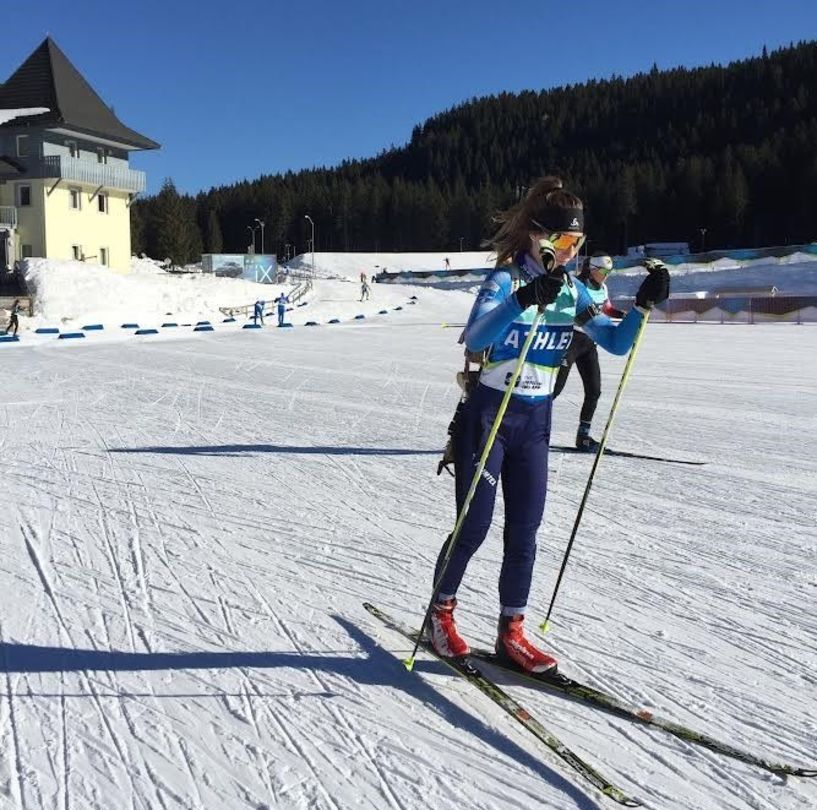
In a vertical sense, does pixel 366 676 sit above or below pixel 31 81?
below

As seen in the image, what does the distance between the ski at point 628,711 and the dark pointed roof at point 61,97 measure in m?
39.2

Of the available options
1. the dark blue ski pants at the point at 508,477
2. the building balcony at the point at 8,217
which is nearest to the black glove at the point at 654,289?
the dark blue ski pants at the point at 508,477

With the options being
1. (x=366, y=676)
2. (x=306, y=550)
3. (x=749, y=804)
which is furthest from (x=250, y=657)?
(x=749, y=804)

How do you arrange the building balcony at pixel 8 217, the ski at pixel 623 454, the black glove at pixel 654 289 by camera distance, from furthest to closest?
the building balcony at pixel 8 217, the ski at pixel 623 454, the black glove at pixel 654 289

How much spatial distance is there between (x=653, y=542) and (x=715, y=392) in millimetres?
7085

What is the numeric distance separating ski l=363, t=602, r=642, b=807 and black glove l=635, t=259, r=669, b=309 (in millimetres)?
1546

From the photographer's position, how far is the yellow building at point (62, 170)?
118 ft

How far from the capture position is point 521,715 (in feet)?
8.94

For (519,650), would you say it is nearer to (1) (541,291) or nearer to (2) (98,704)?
(1) (541,291)

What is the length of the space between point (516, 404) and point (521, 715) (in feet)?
3.51

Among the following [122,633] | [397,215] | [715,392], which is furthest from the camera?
[397,215]

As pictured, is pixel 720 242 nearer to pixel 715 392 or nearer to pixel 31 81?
pixel 31 81

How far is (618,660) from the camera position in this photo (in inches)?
125

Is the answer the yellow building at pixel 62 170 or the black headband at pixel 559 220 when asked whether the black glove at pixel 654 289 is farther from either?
the yellow building at pixel 62 170
